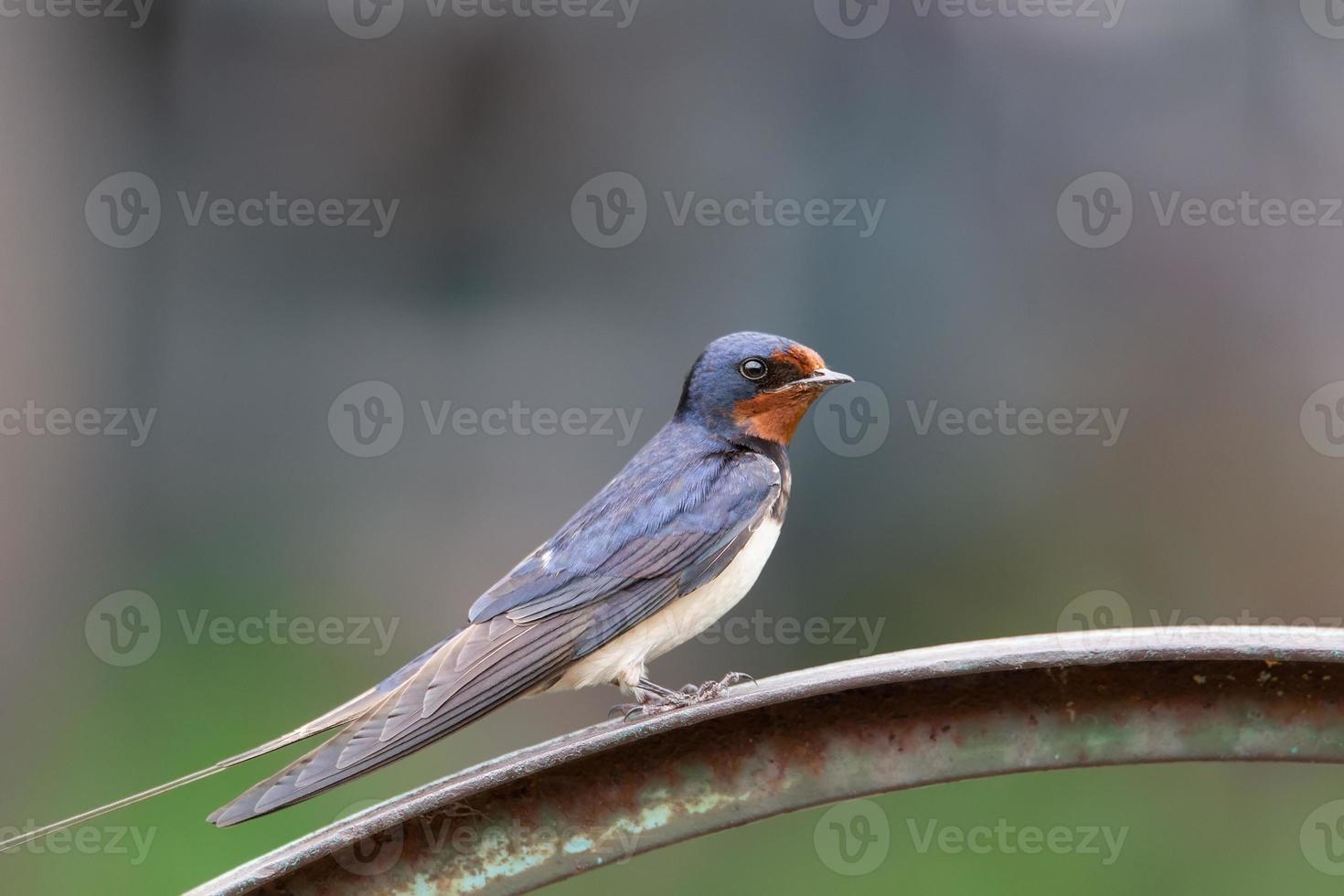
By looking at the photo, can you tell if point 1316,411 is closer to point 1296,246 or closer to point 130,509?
point 1296,246

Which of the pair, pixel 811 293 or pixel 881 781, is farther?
pixel 811 293

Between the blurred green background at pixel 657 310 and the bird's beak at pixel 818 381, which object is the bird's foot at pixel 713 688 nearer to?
the bird's beak at pixel 818 381

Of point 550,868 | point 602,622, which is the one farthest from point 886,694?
point 602,622

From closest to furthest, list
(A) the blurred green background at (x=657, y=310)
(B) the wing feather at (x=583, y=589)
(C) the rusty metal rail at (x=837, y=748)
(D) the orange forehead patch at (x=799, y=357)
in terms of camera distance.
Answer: (C) the rusty metal rail at (x=837, y=748), (B) the wing feather at (x=583, y=589), (D) the orange forehead patch at (x=799, y=357), (A) the blurred green background at (x=657, y=310)

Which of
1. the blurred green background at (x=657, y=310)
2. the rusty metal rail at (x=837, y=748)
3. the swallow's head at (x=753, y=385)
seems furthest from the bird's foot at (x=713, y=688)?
the blurred green background at (x=657, y=310)

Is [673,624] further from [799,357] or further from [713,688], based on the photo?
[799,357]

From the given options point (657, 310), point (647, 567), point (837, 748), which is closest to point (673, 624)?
point (647, 567)

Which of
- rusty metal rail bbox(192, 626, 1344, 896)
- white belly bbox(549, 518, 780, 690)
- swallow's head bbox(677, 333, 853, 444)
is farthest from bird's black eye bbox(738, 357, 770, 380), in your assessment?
rusty metal rail bbox(192, 626, 1344, 896)
